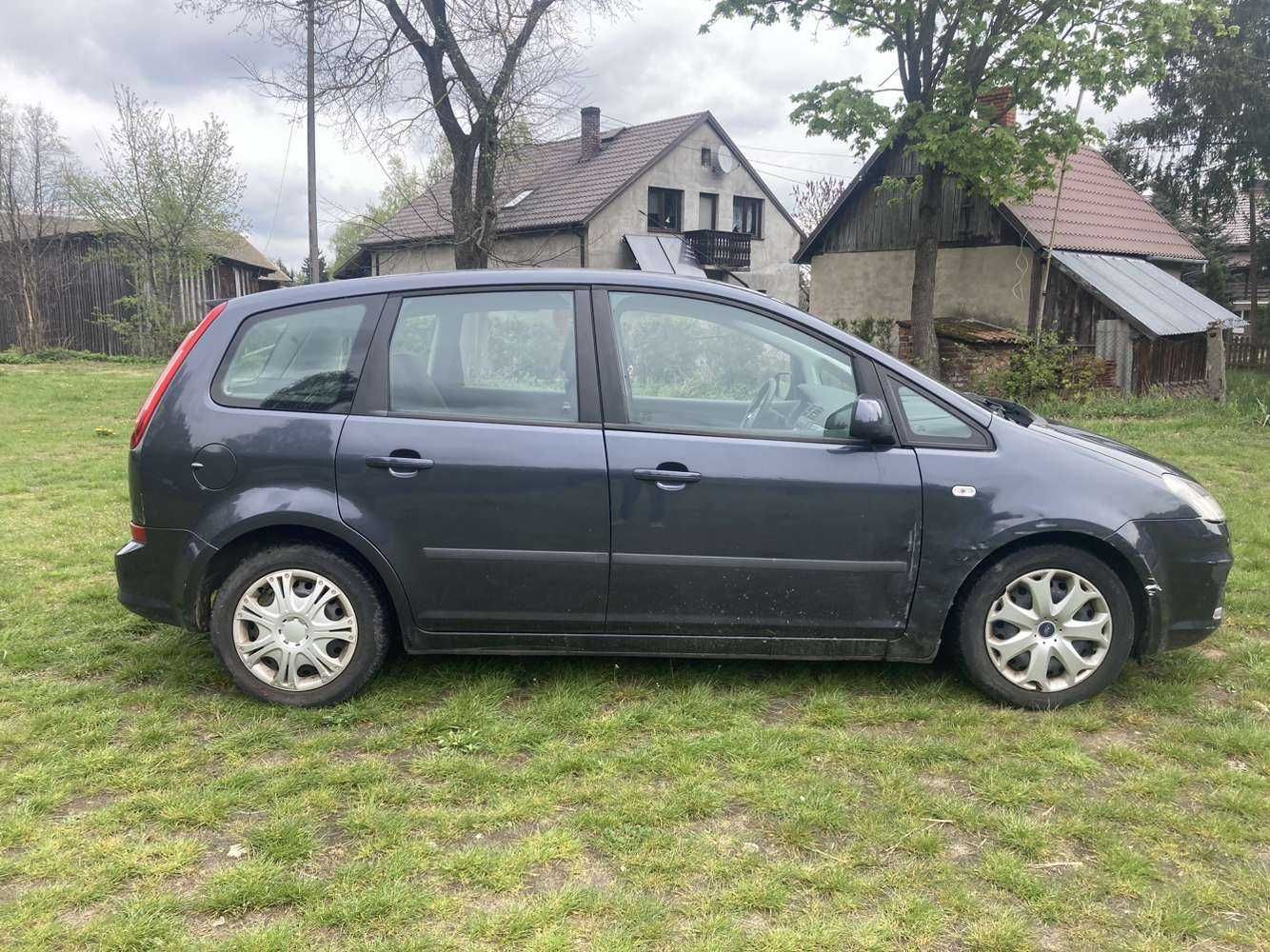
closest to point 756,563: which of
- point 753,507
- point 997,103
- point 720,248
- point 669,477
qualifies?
point 753,507

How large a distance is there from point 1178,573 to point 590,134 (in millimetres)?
31299

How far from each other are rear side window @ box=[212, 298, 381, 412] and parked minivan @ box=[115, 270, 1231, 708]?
11mm

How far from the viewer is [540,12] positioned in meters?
16.6

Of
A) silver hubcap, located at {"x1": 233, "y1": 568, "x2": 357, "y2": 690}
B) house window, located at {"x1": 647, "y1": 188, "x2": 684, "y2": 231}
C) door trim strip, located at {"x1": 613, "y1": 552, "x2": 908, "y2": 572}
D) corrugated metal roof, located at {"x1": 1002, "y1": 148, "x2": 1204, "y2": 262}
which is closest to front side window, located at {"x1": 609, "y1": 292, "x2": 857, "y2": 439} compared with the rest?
door trim strip, located at {"x1": 613, "y1": 552, "x2": 908, "y2": 572}

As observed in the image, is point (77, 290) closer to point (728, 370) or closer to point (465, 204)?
point (465, 204)

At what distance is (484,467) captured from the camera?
3754mm

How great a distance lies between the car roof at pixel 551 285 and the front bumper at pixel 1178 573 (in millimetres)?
789

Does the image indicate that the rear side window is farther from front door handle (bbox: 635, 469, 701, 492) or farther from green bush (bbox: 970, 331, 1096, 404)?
green bush (bbox: 970, 331, 1096, 404)

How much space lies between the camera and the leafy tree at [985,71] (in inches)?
595

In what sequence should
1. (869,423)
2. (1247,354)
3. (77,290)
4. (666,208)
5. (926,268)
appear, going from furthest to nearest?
(666,208) < (77,290) < (1247,354) < (926,268) < (869,423)

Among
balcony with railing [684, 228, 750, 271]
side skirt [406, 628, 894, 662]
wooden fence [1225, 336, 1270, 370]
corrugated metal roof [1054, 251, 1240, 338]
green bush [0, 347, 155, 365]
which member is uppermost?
balcony with railing [684, 228, 750, 271]

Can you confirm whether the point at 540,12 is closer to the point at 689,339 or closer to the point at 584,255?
the point at 584,255

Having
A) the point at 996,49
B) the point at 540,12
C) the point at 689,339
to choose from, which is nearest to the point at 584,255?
the point at 540,12

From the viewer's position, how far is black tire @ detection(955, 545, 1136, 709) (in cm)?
383
